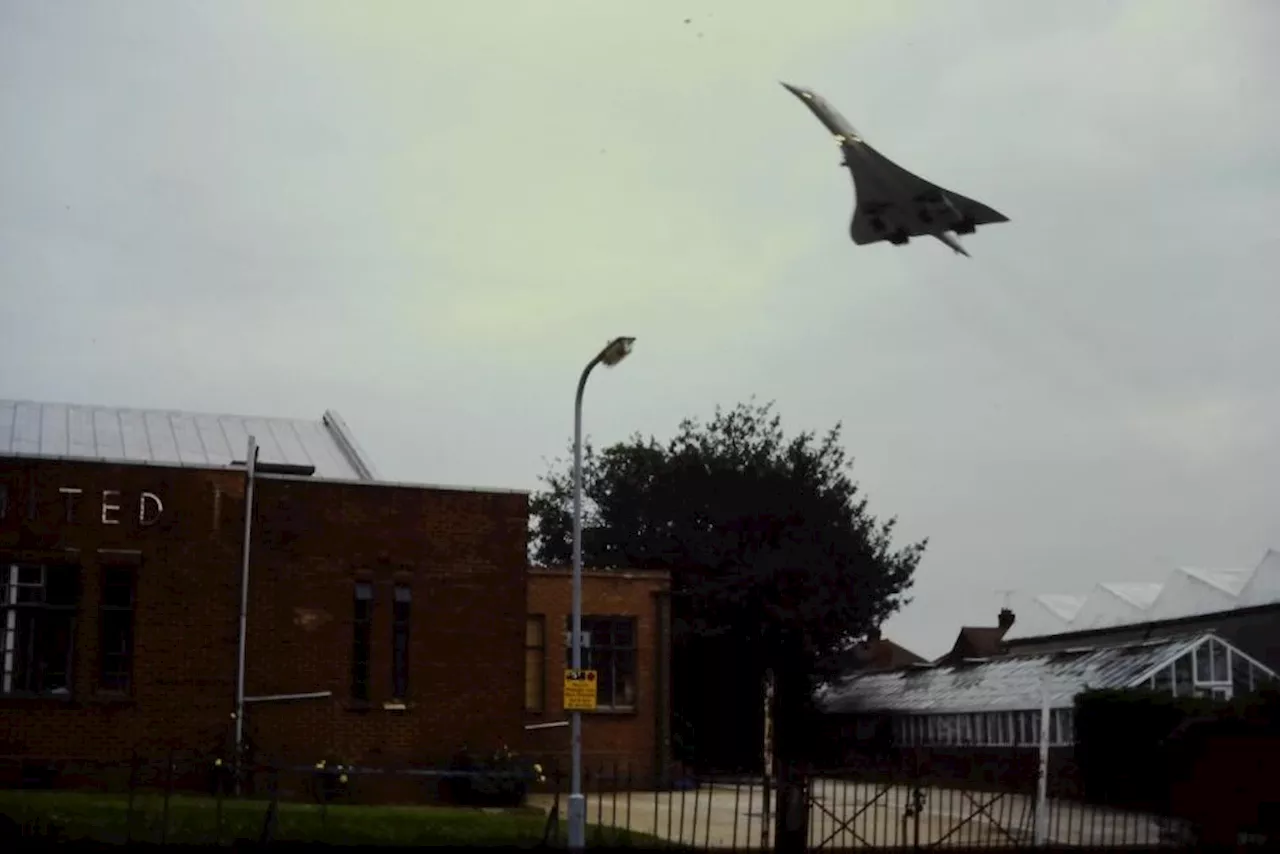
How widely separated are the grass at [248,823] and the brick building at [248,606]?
105 inches

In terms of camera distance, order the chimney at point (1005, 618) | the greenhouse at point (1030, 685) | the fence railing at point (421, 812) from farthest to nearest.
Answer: the chimney at point (1005, 618)
the greenhouse at point (1030, 685)
the fence railing at point (421, 812)

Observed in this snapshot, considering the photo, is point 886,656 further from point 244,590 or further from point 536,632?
point 244,590

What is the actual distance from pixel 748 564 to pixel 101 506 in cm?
2854

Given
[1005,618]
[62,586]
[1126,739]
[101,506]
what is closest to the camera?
[62,586]

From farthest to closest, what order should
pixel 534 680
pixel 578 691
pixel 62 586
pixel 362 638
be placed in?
pixel 534 680
pixel 362 638
pixel 62 586
pixel 578 691

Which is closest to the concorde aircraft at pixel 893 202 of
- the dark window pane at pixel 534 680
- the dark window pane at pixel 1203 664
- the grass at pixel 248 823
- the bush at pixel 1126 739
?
the grass at pixel 248 823

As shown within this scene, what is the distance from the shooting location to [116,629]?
93.4 feet

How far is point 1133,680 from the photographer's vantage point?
3928 cm

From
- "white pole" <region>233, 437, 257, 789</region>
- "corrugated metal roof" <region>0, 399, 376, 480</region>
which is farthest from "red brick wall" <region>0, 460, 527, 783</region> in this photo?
"corrugated metal roof" <region>0, 399, 376, 480</region>

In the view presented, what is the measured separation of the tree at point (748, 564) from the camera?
52500 mm

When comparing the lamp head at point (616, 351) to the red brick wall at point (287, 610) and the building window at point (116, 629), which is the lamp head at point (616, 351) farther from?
the building window at point (116, 629)

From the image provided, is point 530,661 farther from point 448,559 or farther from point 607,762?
point 448,559

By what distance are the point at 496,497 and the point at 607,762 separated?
7.96 metres

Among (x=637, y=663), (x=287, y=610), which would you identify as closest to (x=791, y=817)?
(x=287, y=610)
